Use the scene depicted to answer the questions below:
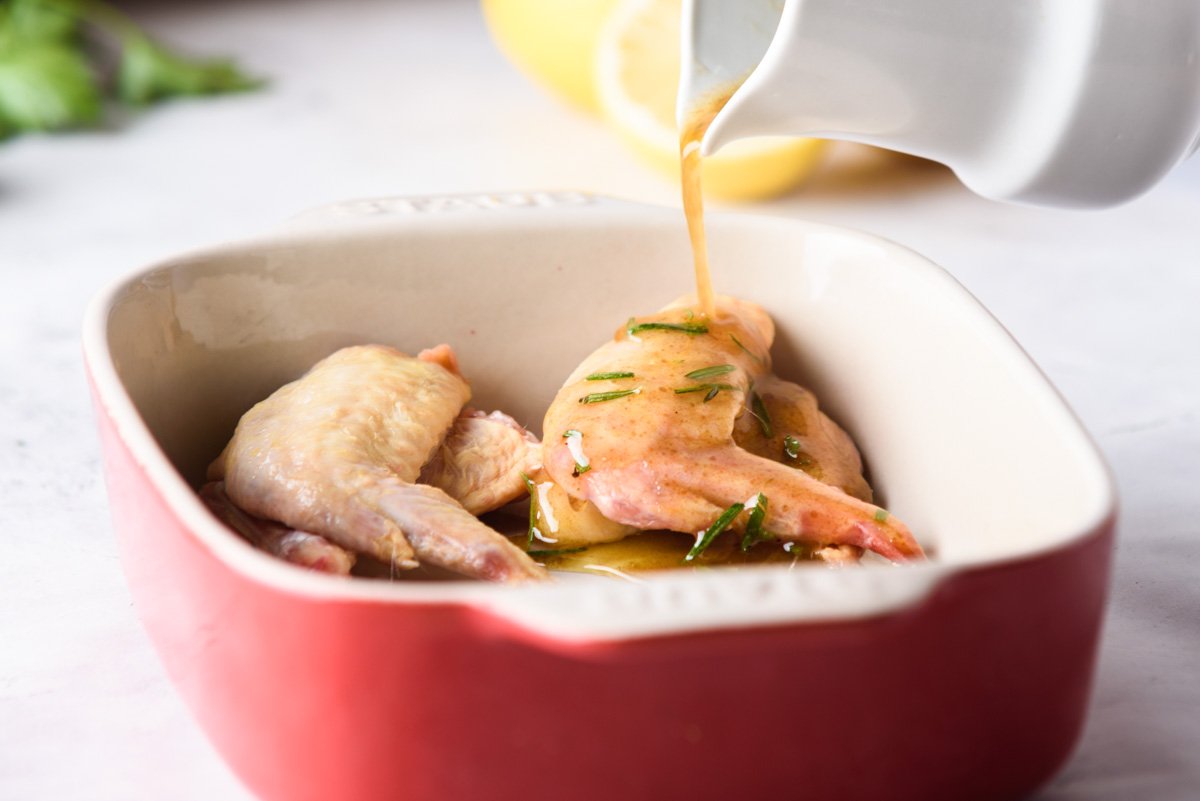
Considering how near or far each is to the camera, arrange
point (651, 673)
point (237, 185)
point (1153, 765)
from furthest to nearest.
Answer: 1. point (237, 185)
2. point (1153, 765)
3. point (651, 673)

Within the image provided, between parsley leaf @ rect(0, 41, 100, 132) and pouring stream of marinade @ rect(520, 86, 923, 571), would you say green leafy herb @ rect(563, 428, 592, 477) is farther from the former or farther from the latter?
parsley leaf @ rect(0, 41, 100, 132)

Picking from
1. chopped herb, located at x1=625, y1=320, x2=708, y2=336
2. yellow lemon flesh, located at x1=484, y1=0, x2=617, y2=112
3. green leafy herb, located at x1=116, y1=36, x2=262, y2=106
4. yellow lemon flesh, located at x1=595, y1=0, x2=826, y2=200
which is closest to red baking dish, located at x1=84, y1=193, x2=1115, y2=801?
chopped herb, located at x1=625, y1=320, x2=708, y2=336

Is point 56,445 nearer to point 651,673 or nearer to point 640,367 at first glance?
point 640,367

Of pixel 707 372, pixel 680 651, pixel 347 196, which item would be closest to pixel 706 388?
pixel 707 372

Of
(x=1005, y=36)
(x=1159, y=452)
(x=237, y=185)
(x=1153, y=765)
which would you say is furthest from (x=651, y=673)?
(x=237, y=185)

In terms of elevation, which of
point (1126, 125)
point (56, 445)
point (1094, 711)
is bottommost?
point (56, 445)

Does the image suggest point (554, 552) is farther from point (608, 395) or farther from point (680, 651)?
point (680, 651)
